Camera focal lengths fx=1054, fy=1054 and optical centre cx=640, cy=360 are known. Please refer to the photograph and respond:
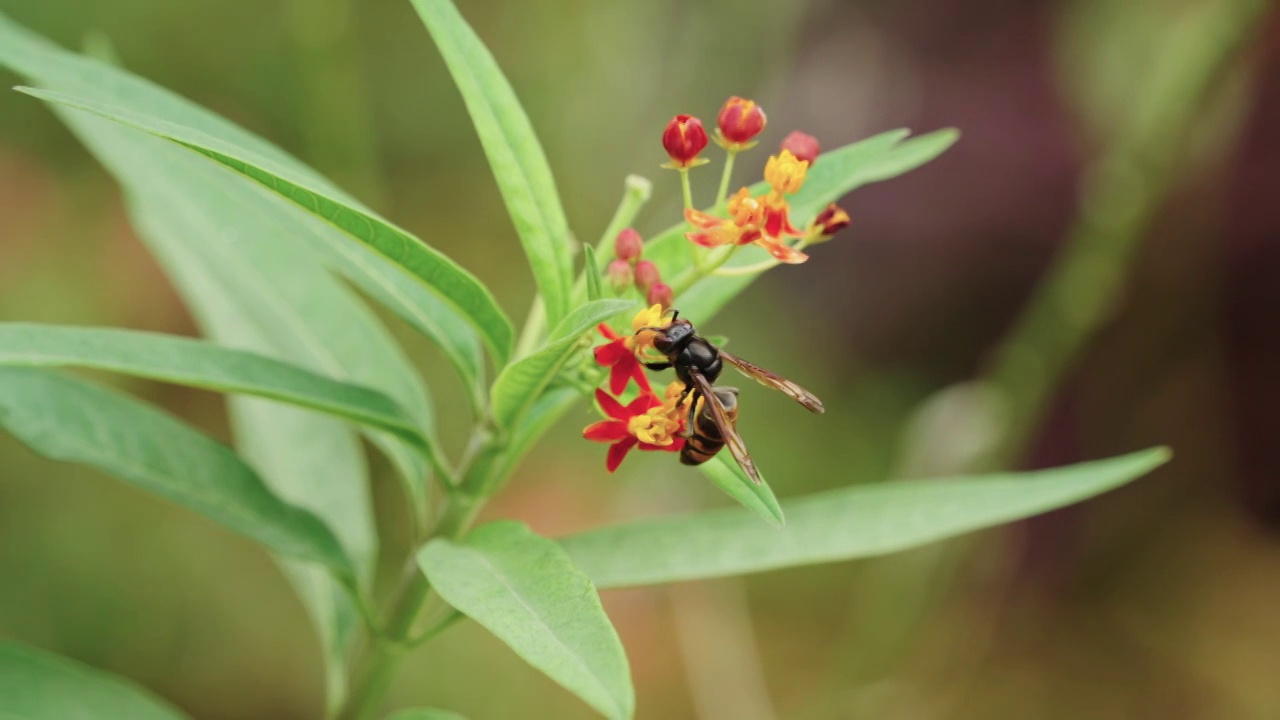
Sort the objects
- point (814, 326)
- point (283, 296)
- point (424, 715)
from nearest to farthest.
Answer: point (424, 715) < point (283, 296) < point (814, 326)

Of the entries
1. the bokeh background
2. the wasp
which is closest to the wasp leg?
the wasp

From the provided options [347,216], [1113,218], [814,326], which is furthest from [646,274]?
[814,326]

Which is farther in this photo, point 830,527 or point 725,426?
point 830,527

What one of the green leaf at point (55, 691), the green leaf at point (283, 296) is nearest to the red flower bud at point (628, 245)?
the green leaf at point (283, 296)

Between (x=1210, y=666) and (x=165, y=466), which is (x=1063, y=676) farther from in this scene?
(x=165, y=466)

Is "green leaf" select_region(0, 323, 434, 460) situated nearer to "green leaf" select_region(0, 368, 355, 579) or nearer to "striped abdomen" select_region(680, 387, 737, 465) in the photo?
"green leaf" select_region(0, 368, 355, 579)

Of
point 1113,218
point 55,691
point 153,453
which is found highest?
point 1113,218

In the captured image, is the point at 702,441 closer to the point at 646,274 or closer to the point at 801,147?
the point at 646,274
